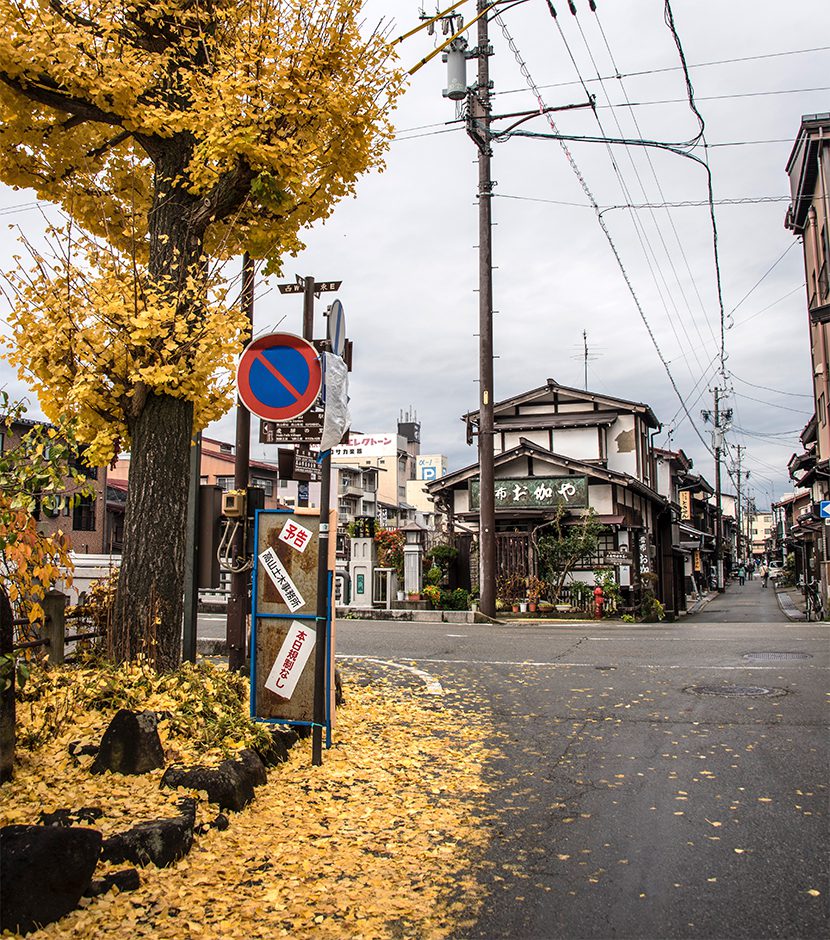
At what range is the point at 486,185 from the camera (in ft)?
68.7

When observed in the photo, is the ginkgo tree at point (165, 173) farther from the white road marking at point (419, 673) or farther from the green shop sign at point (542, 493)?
the green shop sign at point (542, 493)

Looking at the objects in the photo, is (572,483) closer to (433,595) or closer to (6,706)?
(433,595)

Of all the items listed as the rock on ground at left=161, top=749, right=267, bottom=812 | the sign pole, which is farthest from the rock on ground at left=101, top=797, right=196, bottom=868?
the sign pole

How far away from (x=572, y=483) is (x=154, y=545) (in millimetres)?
21164

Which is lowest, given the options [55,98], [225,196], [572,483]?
[572,483]

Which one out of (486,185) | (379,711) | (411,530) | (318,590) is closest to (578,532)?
(411,530)

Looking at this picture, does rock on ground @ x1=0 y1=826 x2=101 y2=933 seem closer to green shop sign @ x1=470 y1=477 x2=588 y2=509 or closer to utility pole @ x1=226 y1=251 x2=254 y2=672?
utility pole @ x1=226 y1=251 x2=254 y2=672

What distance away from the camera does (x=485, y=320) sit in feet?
69.3

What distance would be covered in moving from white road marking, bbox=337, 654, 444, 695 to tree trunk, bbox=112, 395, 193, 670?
363 cm

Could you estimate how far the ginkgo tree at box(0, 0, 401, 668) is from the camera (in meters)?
5.70

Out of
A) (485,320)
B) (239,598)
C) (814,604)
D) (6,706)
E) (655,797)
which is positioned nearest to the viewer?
(6,706)

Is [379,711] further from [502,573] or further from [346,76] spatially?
[502,573]

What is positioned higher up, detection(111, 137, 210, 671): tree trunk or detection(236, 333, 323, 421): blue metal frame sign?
detection(236, 333, 323, 421): blue metal frame sign

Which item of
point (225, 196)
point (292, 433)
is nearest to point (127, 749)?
point (225, 196)
